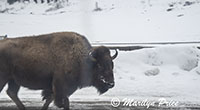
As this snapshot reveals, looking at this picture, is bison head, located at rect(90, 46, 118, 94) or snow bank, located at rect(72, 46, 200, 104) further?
snow bank, located at rect(72, 46, 200, 104)

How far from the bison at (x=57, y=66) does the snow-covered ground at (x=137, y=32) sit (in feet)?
5.17

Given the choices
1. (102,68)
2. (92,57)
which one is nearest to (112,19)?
(92,57)

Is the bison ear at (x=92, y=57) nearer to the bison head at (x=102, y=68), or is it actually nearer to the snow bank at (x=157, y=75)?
the bison head at (x=102, y=68)

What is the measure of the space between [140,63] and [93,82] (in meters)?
4.44

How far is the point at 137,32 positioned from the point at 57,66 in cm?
1732

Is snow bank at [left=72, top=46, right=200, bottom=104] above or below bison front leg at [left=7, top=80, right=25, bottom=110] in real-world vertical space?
below

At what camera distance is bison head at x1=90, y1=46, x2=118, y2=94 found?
5.72 meters

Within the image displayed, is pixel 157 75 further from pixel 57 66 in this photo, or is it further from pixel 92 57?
pixel 57 66

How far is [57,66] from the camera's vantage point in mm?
5828

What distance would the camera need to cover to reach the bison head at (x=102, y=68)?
572 centimetres

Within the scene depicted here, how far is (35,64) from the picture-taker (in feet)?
19.4

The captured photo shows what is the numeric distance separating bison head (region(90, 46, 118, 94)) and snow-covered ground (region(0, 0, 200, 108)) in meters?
1.50

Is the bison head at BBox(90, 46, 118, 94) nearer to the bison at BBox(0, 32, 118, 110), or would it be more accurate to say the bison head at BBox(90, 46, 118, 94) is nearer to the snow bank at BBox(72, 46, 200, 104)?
the bison at BBox(0, 32, 118, 110)

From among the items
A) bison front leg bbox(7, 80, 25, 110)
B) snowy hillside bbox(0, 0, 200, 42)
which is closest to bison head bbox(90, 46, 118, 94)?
bison front leg bbox(7, 80, 25, 110)
